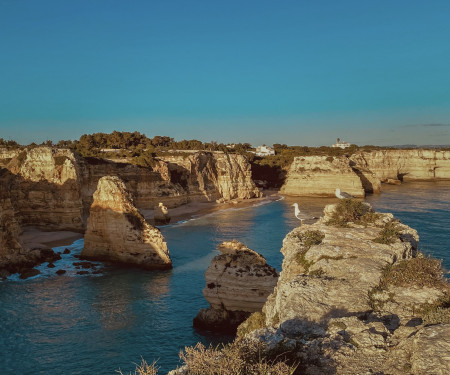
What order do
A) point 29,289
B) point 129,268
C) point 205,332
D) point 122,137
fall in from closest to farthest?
point 205,332 < point 29,289 < point 129,268 < point 122,137

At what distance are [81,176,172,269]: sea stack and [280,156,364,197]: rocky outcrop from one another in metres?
52.7

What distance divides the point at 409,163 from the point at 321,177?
1555 inches

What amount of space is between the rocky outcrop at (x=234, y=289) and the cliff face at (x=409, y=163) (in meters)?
89.1

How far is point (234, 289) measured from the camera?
20.6 m

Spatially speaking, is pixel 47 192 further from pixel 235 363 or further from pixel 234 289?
pixel 235 363

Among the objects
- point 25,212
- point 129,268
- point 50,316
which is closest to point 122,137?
point 25,212

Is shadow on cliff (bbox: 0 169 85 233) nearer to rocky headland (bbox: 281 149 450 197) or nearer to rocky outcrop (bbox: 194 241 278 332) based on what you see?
rocky outcrop (bbox: 194 241 278 332)

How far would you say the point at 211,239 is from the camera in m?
43.8

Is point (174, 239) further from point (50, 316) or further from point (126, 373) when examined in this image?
point (126, 373)

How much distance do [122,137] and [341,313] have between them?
96949 millimetres

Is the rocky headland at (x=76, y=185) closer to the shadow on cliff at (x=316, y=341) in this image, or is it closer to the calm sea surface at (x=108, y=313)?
the calm sea surface at (x=108, y=313)

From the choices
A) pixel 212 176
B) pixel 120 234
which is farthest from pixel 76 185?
pixel 212 176

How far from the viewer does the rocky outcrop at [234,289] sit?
66.3 ft

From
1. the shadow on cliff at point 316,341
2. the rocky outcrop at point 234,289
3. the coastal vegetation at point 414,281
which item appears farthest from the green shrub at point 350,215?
the shadow on cliff at point 316,341
